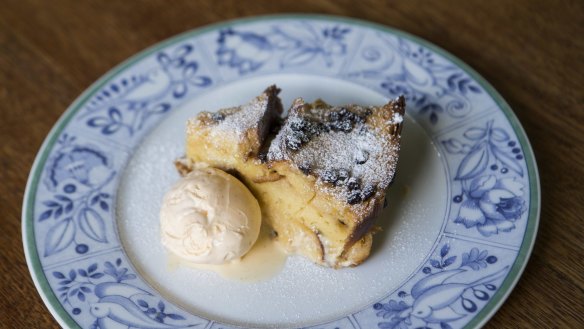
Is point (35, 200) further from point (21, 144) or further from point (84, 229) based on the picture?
point (21, 144)

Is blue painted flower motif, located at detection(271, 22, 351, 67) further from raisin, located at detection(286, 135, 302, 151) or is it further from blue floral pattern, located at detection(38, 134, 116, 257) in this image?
blue floral pattern, located at detection(38, 134, 116, 257)

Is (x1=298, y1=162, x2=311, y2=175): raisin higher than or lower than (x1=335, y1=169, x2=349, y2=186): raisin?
higher

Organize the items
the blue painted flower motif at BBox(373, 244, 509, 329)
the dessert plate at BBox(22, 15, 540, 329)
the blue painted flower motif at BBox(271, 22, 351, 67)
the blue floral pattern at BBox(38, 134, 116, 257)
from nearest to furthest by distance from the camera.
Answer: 1. the blue painted flower motif at BBox(373, 244, 509, 329)
2. the dessert plate at BBox(22, 15, 540, 329)
3. the blue floral pattern at BBox(38, 134, 116, 257)
4. the blue painted flower motif at BBox(271, 22, 351, 67)

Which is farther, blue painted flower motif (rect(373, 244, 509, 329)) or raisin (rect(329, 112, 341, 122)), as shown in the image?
raisin (rect(329, 112, 341, 122))

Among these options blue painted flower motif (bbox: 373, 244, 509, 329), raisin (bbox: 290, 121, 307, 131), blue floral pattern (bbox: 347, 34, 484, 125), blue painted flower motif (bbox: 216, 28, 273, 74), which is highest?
blue painted flower motif (bbox: 216, 28, 273, 74)

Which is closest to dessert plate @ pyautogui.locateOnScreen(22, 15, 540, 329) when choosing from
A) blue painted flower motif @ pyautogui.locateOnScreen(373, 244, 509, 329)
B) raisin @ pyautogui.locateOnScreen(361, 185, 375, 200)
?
blue painted flower motif @ pyautogui.locateOnScreen(373, 244, 509, 329)

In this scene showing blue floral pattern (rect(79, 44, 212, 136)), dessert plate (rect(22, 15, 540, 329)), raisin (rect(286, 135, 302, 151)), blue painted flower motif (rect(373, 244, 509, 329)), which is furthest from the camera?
blue floral pattern (rect(79, 44, 212, 136))

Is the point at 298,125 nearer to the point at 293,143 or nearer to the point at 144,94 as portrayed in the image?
the point at 293,143
